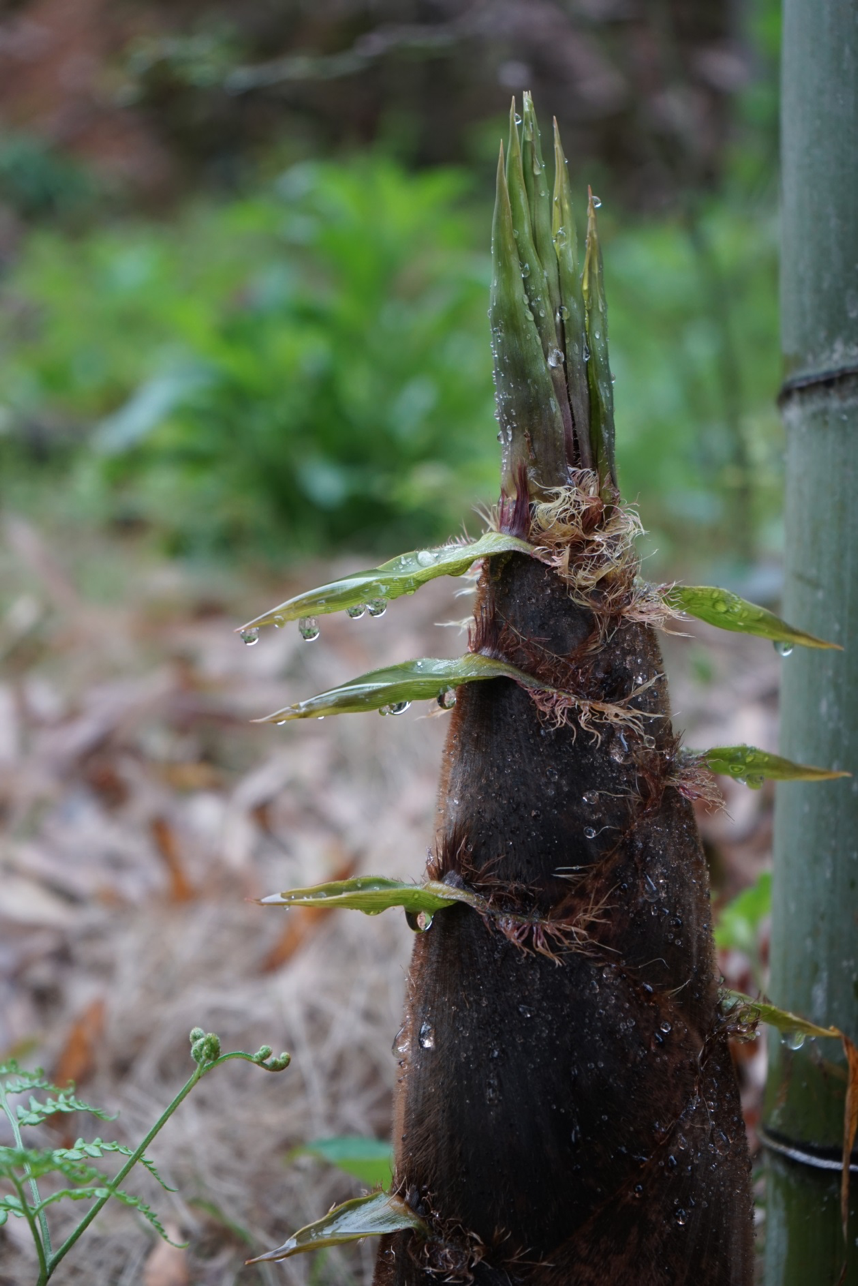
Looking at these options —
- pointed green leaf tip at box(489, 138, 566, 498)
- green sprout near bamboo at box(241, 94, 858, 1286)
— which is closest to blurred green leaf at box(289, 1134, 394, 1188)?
green sprout near bamboo at box(241, 94, 858, 1286)

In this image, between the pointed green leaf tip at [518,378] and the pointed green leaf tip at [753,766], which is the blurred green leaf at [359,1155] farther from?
the pointed green leaf tip at [518,378]

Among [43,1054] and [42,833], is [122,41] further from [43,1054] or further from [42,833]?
[43,1054]

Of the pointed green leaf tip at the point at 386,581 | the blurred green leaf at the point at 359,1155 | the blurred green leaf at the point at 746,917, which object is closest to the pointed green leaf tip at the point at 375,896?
the pointed green leaf tip at the point at 386,581

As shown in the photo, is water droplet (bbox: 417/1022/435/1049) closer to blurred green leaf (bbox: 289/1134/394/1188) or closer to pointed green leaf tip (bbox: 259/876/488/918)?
pointed green leaf tip (bbox: 259/876/488/918)

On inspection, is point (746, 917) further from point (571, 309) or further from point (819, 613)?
point (571, 309)

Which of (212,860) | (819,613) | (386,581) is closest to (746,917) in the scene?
(819,613)

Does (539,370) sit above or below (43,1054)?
above

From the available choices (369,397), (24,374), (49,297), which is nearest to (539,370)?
(369,397)
